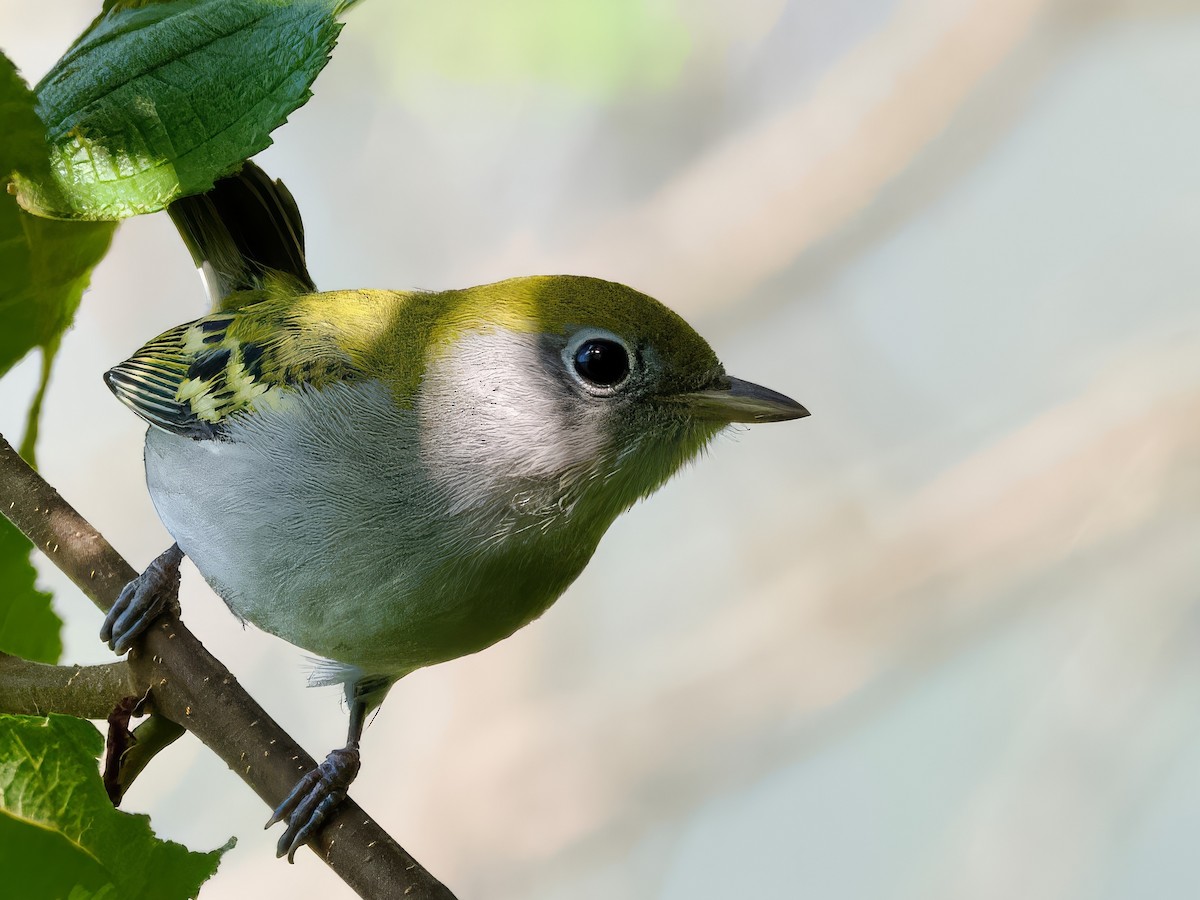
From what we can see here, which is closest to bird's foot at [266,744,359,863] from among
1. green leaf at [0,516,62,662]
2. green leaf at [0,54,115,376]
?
green leaf at [0,516,62,662]

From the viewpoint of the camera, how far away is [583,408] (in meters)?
1.07

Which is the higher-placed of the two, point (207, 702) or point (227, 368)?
point (227, 368)

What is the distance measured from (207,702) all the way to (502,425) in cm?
40

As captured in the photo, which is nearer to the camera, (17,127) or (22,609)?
(17,127)

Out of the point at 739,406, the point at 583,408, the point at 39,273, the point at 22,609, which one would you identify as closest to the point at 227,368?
the point at 39,273

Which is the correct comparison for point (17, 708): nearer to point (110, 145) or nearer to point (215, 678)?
point (215, 678)

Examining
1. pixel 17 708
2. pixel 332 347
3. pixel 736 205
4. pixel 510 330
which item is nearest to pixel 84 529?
pixel 17 708

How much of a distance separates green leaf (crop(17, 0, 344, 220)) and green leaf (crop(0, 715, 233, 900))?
472 millimetres

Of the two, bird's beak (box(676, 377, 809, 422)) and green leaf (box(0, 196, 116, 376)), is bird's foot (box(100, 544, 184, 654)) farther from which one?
bird's beak (box(676, 377, 809, 422))

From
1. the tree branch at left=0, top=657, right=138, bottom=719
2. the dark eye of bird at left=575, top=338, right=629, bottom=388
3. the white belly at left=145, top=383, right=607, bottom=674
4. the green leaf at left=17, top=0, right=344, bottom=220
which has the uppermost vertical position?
the dark eye of bird at left=575, top=338, right=629, bottom=388

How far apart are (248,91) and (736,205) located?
7.35ft

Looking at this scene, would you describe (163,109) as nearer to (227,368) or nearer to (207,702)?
(227,368)

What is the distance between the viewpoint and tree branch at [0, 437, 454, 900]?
3.21 feet

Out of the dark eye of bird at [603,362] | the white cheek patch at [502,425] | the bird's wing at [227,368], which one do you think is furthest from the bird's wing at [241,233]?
the dark eye of bird at [603,362]
